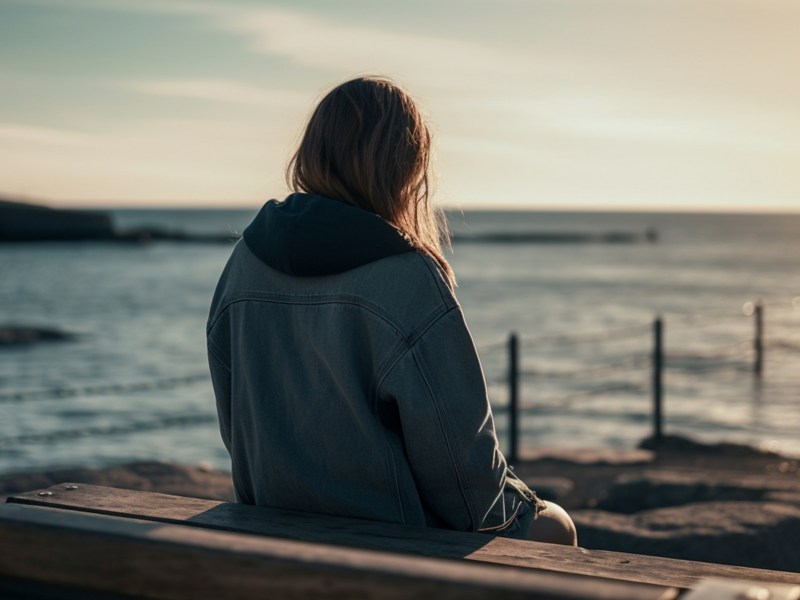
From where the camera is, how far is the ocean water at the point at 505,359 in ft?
36.0

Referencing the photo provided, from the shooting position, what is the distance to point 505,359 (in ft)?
62.4

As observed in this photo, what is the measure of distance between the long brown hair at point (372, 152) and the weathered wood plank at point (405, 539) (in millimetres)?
599

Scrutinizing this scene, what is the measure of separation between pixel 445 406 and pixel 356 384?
0.21 metres

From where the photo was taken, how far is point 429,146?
2.54 m

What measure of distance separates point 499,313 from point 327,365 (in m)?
28.6

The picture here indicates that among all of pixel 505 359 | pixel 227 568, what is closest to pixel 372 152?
pixel 227 568

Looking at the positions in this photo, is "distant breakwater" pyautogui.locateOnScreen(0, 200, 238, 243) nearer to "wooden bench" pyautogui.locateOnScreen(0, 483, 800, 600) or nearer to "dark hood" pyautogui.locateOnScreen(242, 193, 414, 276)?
"dark hood" pyautogui.locateOnScreen(242, 193, 414, 276)

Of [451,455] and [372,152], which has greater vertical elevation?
[372,152]

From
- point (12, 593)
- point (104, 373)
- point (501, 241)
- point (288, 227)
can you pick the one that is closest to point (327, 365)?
point (288, 227)

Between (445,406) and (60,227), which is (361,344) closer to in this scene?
(445,406)

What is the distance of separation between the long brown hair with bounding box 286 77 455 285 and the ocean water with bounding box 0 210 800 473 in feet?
2.65

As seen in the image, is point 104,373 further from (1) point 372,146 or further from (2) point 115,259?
(2) point 115,259

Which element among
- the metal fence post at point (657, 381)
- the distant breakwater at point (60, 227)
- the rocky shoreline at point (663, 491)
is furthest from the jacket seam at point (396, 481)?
the distant breakwater at point (60, 227)

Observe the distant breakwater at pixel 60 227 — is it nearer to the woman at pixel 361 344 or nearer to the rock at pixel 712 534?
the rock at pixel 712 534
